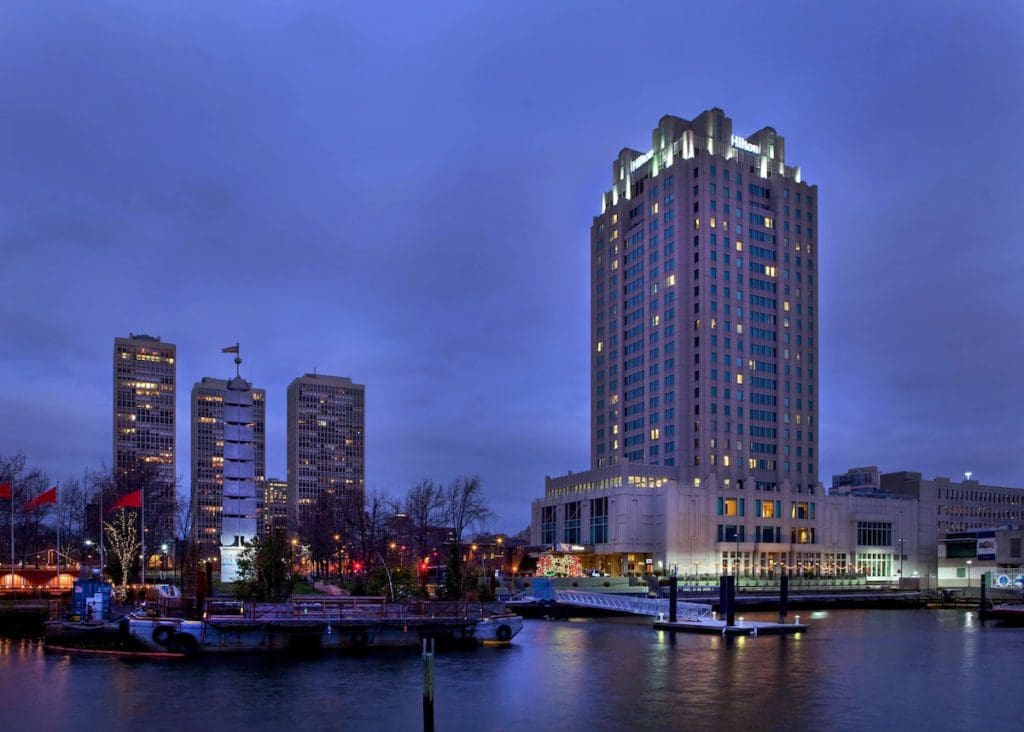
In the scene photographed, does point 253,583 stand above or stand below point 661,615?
above

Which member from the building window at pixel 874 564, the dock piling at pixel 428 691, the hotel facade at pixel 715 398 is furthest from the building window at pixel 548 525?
the dock piling at pixel 428 691

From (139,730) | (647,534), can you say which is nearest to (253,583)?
(139,730)

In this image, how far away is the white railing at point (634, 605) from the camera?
87.2 metres

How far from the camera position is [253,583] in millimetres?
63031

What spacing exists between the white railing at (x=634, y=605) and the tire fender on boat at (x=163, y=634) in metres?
44.9

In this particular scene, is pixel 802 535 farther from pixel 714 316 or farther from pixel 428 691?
pixel 428 691

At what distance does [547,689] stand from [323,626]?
18.0 m

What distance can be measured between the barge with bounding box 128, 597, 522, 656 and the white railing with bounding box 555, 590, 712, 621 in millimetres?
A: 26620

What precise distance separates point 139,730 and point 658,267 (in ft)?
448

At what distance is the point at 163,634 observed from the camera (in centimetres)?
5612

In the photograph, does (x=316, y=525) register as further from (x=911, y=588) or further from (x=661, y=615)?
(x=911, y=588)

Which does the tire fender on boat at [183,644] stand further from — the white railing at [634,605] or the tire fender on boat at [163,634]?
the white railing at [634,605]

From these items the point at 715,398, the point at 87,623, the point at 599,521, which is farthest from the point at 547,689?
the point at 715,398

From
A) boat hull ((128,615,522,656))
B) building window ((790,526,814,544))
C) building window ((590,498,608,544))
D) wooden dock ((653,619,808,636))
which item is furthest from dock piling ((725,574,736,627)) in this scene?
building window ((790,526,814,544))
